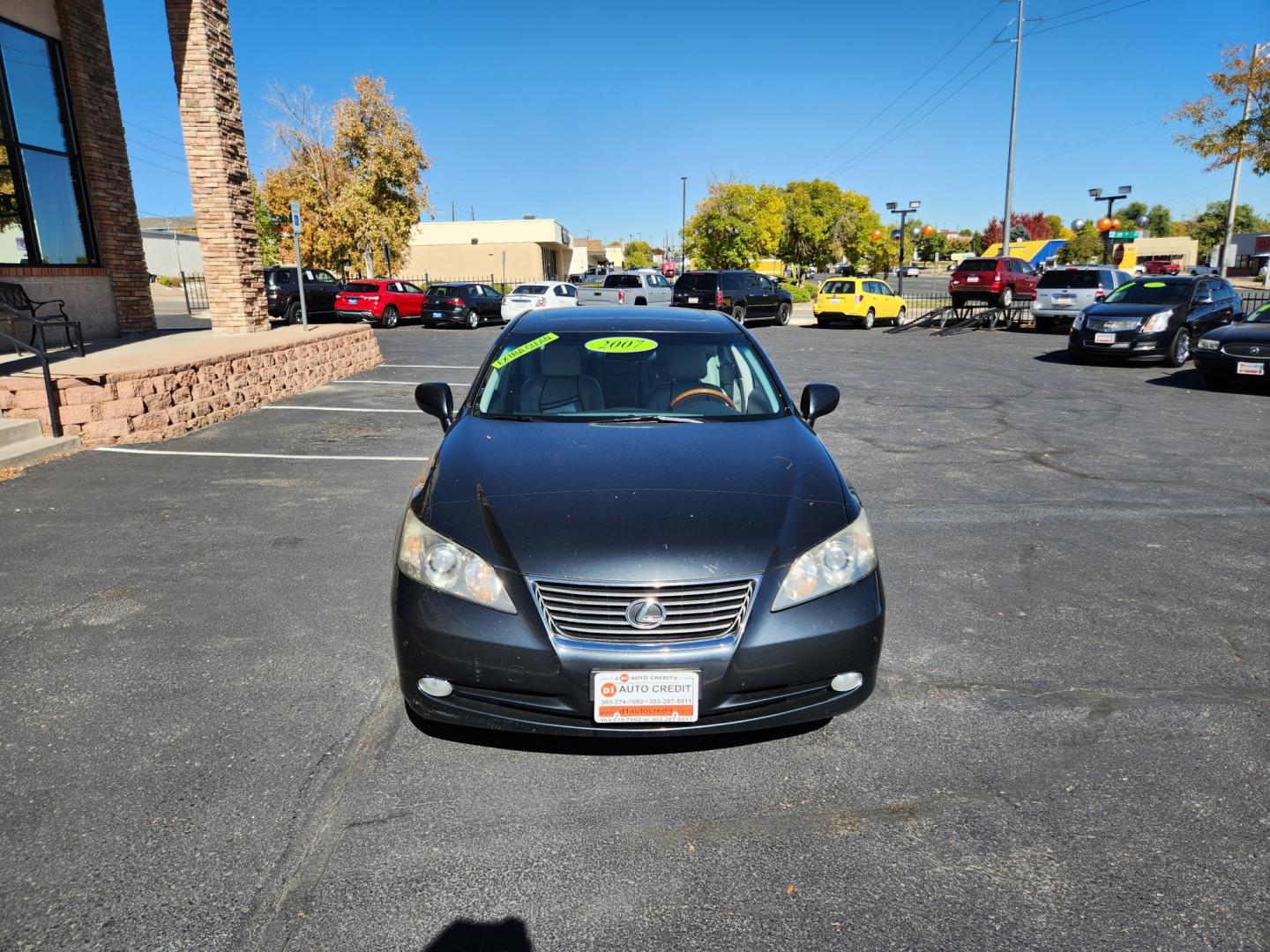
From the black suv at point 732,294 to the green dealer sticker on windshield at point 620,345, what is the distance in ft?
69.4

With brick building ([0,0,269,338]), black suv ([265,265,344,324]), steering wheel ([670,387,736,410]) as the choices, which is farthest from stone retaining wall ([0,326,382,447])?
black suv ([265,265,344,324])

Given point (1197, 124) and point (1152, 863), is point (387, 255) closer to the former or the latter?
point (1197, 124)

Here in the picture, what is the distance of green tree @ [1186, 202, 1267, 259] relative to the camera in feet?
277

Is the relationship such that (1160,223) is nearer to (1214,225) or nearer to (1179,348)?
(1214,225)

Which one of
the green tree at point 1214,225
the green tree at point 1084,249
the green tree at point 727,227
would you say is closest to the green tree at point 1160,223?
the green tree at point 1214,225

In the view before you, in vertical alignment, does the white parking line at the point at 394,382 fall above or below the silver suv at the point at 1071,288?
below

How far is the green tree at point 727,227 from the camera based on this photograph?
5538 cm

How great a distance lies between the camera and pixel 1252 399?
11.6 meters

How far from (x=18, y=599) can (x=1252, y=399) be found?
14.3 m

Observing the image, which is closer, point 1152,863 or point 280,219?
point 1152,863

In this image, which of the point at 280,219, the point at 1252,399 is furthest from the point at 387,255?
the point at 1252,399

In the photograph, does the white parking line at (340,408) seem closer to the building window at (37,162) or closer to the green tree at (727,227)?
the building window at (37,162)

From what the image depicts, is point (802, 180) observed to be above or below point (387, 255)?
above

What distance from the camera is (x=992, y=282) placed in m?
27.6
